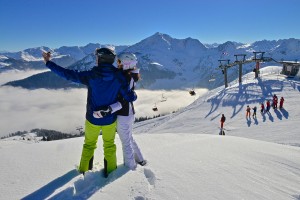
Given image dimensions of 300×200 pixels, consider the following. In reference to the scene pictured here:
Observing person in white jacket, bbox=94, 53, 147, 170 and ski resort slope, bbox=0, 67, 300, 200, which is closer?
ski resort slope, bbox=0, 67, 300, 200

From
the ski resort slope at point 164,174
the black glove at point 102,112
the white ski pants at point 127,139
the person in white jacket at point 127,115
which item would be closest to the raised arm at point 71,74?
the black glove at point 102,112

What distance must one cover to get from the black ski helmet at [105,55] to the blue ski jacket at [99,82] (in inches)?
3.2

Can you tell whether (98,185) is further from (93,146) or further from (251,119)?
(251,119)

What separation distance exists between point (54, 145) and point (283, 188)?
15.4 feet

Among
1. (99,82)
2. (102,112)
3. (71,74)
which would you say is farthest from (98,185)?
(71,74)

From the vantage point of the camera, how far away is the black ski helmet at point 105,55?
16.0ft

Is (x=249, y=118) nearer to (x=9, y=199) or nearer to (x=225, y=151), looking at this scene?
(x=225, y=151)

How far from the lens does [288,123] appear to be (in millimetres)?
24438

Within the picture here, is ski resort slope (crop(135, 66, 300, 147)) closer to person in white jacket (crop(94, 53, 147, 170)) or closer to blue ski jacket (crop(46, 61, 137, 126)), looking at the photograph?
person in white jacket (crop(94, 53, 147, 170))

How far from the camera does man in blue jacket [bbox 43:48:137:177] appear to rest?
4.86m

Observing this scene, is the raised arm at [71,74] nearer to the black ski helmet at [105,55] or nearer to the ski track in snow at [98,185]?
the black ski helmet at [105,55]

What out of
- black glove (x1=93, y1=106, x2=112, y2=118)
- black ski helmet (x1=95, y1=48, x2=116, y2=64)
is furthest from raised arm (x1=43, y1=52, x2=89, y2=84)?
black glove (x1=93, y1=106, x2=112, y2=118)

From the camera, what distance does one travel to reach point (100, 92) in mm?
4906

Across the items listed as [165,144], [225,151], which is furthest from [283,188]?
[165,144]
